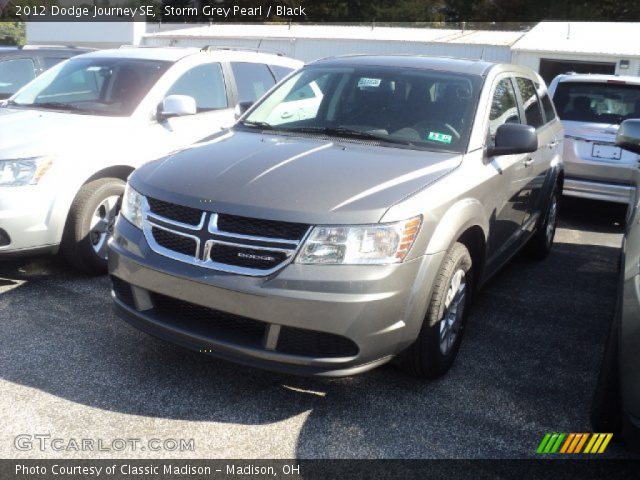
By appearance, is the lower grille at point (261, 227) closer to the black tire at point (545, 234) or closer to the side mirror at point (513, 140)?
the side mirror at point (513, 140)

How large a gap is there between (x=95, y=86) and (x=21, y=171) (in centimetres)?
170

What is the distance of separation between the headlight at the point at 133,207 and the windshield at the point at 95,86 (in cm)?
195

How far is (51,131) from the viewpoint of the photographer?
491cm

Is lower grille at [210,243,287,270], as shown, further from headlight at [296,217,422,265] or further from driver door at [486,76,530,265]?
driver door at [486,76,530,265]

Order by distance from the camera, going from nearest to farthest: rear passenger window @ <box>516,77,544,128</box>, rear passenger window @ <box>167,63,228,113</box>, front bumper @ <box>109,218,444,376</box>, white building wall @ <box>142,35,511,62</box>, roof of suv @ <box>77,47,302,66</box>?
front bumper @ <box>109,218,444,376</box> → rear passenger window @ <box>516,77,544,128</box> → rear passenger window @ <box>167,63,228,113</box> → roof of suv @ <box>77,47,302,66</box> → white building wall @ <box>142,35,511,62</box>

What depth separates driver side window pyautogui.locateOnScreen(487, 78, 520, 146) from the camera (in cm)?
434

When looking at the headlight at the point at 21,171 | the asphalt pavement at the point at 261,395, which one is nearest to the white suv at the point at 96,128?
the headlight at the point at 21,171

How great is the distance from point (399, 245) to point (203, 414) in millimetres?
1286

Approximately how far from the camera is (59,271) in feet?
17.3

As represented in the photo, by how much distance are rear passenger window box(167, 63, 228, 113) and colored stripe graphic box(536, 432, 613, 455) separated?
13.7 ft

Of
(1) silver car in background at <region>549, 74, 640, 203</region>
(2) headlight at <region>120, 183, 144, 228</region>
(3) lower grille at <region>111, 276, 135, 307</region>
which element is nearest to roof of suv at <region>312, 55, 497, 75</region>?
(2) headlight at <region>120, 183, 144, 228</region>

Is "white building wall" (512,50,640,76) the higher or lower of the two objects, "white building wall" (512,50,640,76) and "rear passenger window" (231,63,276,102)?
the higher

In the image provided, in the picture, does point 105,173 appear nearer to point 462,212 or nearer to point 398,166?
point 398,166

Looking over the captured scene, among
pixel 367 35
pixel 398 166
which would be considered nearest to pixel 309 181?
pixel 398 166
